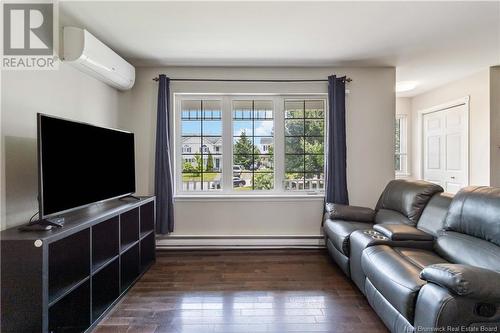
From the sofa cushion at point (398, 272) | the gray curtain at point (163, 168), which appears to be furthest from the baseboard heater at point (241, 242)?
the sofa cushion at point (398, 272)

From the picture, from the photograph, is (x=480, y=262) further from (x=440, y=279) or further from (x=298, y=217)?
(x=298, y=217)

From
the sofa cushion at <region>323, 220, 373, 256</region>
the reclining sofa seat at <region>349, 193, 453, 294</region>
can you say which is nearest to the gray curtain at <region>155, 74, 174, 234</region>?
the sofa cushion at <region>323, 220, 373, 256</region>

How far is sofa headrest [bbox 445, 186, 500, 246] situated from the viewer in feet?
6.11

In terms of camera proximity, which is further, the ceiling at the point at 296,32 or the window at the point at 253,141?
the window at the point at 253,141

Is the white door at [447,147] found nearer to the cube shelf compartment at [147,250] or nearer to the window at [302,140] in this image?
the window at [302,140]

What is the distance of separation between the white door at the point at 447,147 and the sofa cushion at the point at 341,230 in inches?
99.5

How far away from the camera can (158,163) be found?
3.62 m

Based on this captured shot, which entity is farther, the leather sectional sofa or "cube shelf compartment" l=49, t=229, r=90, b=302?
"cube shelf compartment" l=49, t=229, r=90, b=302

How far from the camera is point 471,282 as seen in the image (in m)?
1.38

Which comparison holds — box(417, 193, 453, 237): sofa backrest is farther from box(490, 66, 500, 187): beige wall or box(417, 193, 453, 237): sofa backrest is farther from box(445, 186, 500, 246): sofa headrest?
box(490, 66, 500, 187): beige wall

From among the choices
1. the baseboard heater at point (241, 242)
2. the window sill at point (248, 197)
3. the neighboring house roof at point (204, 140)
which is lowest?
the baseboard heater at point (241, 242)

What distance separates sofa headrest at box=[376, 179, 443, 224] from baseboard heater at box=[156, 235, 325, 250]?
106cm

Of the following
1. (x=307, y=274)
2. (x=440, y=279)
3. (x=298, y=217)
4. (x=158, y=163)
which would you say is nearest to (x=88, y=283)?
(x=158, y=163)

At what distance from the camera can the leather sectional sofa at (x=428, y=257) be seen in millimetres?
1403
